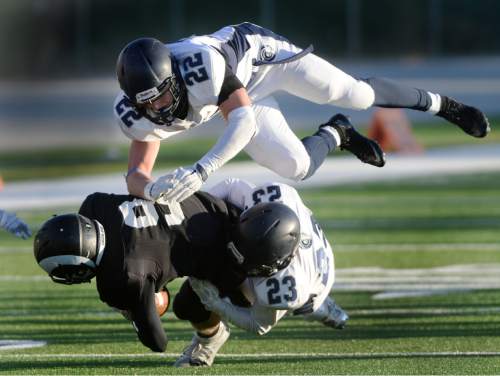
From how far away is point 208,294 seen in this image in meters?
6.14

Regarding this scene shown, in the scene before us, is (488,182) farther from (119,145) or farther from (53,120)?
(53,120)

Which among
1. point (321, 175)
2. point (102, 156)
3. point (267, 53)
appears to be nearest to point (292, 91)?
point (267, 53)

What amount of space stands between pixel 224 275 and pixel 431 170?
31.7 feet

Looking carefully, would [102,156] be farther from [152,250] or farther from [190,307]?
[152,250]

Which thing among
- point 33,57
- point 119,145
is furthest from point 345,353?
point 33,57

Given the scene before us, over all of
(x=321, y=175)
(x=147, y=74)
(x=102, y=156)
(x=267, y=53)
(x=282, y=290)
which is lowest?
(x=102, y=156)

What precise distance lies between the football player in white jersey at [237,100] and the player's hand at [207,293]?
0.41 meters

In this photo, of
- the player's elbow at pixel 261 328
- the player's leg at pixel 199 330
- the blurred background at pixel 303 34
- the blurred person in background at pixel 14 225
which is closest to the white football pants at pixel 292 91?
the player's leg at pixel 199 330

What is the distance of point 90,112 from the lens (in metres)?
25.5

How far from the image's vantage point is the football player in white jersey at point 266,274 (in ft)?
19.5

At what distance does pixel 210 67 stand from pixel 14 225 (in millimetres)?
1255

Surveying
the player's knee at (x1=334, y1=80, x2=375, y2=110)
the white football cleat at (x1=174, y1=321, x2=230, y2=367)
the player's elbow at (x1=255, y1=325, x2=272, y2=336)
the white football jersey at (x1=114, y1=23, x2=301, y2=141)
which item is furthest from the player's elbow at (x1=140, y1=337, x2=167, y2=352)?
the player's knee at (x1=334, y1=80, x2=375, y2=110)

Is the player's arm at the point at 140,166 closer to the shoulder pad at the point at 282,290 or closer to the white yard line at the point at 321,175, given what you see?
the shoulder pad at the point at 282,290

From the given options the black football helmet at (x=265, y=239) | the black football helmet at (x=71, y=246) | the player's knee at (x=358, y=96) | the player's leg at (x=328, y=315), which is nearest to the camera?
the black football helmet at (x=71, y=246)
